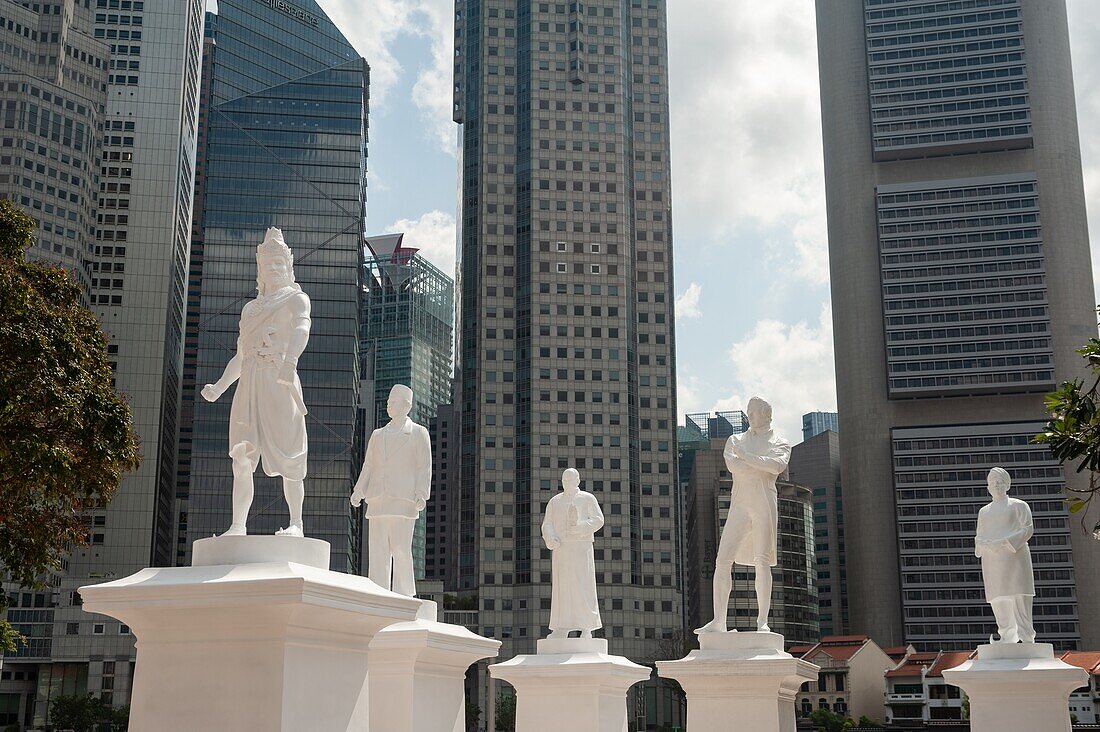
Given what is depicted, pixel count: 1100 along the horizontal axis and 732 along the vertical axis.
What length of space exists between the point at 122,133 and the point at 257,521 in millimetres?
43406

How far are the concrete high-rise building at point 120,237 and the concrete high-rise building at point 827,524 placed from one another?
261 ft

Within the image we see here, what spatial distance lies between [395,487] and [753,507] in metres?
→ 4.63

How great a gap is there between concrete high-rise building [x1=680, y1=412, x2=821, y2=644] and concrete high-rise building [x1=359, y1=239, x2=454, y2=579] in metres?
42.4

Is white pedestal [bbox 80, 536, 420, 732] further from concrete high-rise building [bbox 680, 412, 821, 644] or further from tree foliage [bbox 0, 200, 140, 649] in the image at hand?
concrete high-rise building [bbox 680, 412, 821, 644]

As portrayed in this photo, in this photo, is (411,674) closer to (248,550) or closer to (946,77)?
(248,550)

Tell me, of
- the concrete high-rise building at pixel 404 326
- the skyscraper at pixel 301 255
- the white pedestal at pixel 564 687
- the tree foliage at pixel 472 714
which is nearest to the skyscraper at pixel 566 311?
the tree foliage at pixel 472 714

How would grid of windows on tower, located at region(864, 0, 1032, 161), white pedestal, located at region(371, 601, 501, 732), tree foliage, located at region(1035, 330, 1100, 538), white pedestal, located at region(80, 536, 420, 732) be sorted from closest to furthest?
white pedestal, located at region(80, 536, 420, 732) → tree foliage, located at region(1035, 330, 1100, 538) → white pedestal, located at region(371, 601, 501, 732) → grid of windows on tower, located at region(864, 0, 1032, 161)

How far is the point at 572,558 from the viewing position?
16.3m

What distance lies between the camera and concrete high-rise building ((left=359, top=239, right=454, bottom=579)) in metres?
155

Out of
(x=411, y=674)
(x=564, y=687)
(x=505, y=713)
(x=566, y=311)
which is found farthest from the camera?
(x=566, y=311)

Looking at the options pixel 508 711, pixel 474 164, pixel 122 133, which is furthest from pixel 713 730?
pixel 122 133

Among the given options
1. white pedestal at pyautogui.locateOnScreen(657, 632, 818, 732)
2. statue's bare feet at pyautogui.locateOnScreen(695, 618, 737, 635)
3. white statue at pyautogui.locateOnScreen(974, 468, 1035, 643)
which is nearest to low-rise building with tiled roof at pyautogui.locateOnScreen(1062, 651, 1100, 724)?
white statue at pyautogui.locateOnScreen(974, 468, 1035, 643)

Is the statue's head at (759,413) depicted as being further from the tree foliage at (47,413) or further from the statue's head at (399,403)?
the tree foliage at (47,413)

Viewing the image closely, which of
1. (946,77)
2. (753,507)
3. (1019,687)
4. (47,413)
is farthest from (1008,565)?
(946,77)
